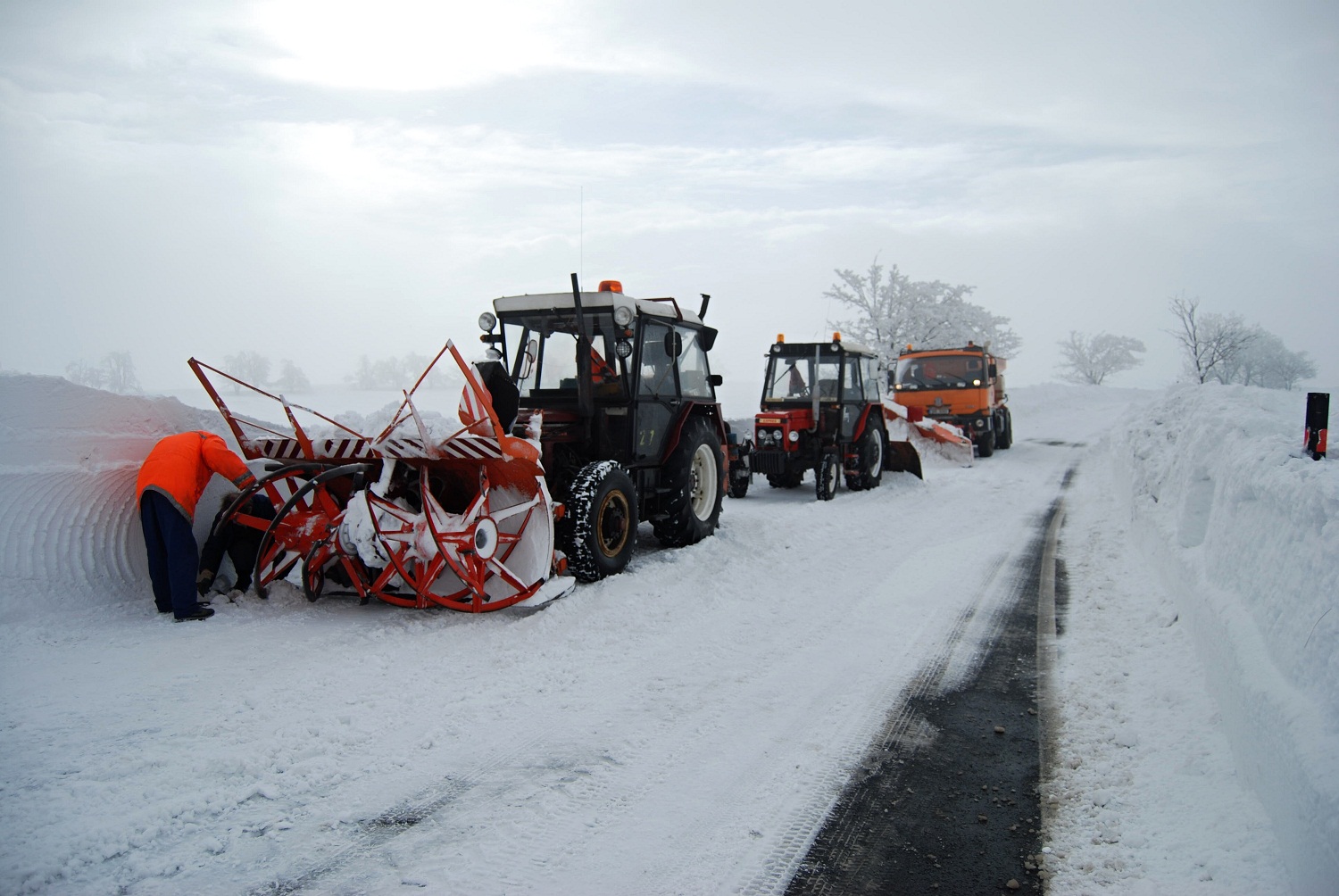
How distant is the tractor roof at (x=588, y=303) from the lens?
6.36 m

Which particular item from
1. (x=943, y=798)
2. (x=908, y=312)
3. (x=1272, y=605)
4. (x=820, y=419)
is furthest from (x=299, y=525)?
(x=908, y=312)

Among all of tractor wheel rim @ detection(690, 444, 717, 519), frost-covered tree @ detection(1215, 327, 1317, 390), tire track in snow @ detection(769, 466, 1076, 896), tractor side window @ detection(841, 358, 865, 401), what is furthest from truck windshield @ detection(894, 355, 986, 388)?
frost-covered tree @ detection(1215, 327, 1317, 390)

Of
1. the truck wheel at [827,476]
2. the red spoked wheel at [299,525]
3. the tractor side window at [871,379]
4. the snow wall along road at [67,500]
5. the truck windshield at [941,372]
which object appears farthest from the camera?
the truck windshield at [941,372]

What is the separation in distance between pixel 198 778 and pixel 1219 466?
5.27m

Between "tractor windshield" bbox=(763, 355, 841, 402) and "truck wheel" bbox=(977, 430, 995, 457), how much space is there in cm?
705

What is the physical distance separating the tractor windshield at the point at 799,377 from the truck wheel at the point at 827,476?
97cm

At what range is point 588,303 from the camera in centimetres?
636

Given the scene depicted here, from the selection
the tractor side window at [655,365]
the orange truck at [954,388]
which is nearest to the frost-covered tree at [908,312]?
the orange truck at [954,388]

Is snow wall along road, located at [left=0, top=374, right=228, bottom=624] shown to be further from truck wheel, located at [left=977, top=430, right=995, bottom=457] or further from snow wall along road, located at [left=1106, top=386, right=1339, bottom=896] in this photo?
truck wheel, located at [left=977, top=430, right=995, bottom=457]

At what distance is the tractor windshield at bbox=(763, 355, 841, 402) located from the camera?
1158 centimetres

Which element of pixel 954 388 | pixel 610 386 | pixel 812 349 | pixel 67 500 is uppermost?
pixel 812 349

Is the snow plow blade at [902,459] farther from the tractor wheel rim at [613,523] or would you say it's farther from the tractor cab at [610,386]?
the tractor wheel rim at [613,523]

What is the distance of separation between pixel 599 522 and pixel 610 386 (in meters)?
1.33

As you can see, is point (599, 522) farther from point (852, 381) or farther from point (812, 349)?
point (852, 381)
